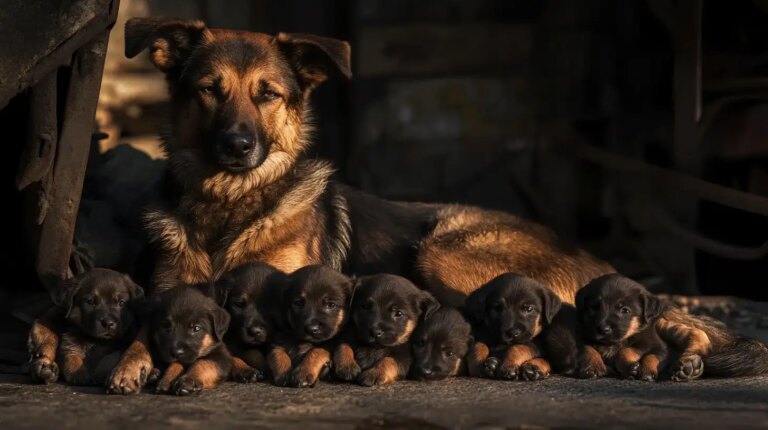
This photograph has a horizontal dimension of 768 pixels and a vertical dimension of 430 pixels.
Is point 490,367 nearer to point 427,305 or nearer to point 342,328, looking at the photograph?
point 427,305

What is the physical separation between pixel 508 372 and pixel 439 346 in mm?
386

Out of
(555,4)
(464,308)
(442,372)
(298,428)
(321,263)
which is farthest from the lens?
(555,4)

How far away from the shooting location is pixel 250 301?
6844 mm

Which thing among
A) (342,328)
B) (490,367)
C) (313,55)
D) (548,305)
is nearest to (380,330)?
(342,328)

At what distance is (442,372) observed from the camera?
6691 mm

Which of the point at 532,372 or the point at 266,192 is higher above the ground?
the point at 266,192

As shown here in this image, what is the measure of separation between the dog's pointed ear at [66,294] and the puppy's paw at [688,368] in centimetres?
317

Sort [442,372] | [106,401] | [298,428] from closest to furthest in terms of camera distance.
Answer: [298,428], [106,401], [442,372]

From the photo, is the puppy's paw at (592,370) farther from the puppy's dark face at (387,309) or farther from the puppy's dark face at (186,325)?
the puppy's dark face at (186,325)

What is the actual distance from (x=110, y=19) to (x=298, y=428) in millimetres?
2676

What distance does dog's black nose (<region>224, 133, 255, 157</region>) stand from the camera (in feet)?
23.2

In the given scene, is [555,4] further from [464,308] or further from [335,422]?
[335,422]

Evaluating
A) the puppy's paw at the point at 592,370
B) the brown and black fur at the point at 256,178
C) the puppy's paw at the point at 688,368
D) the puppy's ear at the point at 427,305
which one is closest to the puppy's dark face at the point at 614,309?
the puppy's paw at the point at 592,370

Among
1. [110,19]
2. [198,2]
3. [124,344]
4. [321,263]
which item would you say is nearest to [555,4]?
[198,2]
